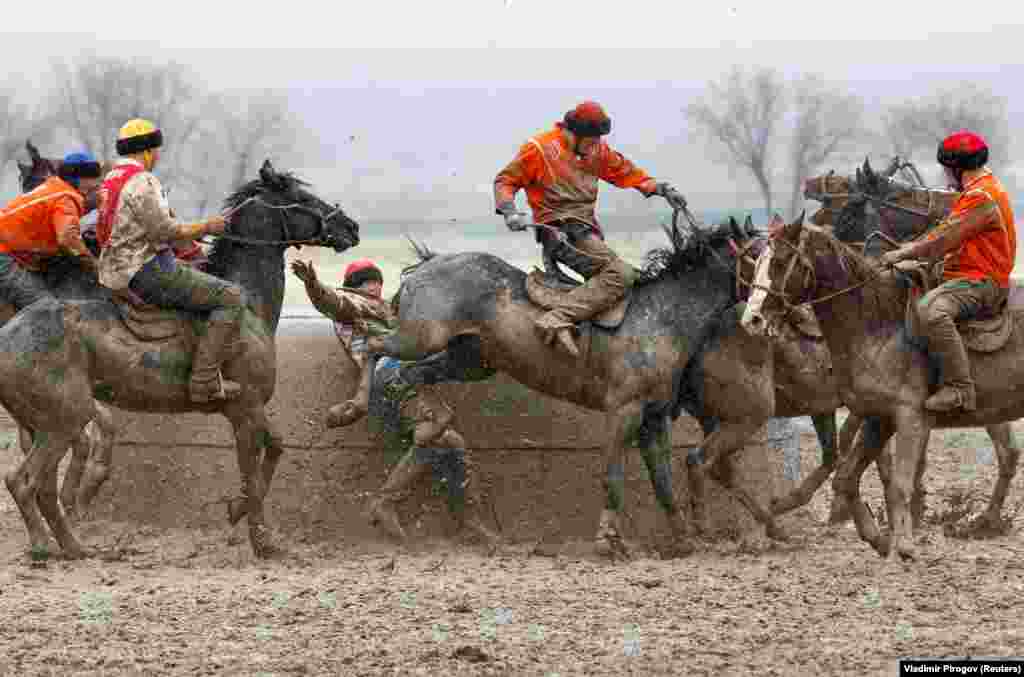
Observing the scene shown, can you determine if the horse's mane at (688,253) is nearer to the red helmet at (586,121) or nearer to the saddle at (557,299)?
the saddle at (557,299)

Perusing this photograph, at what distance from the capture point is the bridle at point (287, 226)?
1070cm

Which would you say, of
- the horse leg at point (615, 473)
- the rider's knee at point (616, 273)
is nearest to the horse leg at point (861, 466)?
the horse leg at point (615, 473)

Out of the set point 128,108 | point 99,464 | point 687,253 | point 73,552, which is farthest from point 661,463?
point 128,108

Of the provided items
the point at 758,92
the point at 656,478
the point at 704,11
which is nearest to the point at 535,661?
the point at 656,478

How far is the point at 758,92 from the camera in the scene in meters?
54.4

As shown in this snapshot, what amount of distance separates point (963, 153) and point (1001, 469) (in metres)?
2.97

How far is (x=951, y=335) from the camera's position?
9.90m

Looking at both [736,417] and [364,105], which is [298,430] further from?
[364,105]

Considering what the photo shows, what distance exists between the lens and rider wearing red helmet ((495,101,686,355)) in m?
10.8

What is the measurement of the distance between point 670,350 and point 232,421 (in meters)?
2.64

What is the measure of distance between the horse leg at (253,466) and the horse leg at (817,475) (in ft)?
10.5

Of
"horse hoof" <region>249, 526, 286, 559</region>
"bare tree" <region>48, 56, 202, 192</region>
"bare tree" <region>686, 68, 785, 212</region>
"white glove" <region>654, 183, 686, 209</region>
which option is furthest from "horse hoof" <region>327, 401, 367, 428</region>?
"bare tree" <region>686, 68, 785, 212</region>

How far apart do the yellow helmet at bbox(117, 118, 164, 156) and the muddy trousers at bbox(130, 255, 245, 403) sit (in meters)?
0.63

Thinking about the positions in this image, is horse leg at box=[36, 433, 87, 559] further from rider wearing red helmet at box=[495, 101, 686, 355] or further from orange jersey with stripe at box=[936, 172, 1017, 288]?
orange jersey with stripe at box=[936, 172, 1017, 288]
